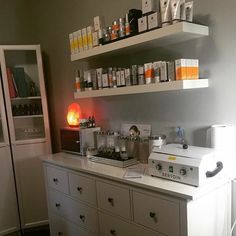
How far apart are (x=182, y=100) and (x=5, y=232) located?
2352mm

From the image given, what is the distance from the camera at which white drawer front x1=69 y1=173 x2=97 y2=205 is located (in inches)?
74.3

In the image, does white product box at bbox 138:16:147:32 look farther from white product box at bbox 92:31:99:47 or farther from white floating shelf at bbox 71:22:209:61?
white product box at bbox 92:31:99:47

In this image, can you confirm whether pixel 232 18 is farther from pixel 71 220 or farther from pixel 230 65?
pixel 71 220

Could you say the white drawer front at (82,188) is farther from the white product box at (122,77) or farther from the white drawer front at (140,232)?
the white product box at (122,77)

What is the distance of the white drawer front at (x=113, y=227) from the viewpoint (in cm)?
166

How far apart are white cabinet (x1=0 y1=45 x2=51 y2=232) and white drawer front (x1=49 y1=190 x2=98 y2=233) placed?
626mm

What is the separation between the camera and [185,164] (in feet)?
4.64

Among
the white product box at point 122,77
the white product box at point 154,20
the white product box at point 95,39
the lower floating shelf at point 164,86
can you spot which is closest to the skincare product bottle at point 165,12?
the white product box at point 154,20

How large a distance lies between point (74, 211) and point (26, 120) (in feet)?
4.57

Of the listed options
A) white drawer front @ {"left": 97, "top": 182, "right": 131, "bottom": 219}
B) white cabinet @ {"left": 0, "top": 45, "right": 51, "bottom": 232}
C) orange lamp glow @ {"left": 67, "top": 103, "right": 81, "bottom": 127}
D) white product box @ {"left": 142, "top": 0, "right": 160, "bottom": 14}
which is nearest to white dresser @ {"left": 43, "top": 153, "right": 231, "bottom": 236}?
white drawer front @ {"left": 97, "top": 182, "right": 131, "bottom": 219}

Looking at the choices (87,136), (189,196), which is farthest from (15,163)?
(189,196)

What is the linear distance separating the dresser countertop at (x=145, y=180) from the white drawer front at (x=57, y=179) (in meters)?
0.08

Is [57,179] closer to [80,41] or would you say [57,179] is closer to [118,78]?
[118,78]

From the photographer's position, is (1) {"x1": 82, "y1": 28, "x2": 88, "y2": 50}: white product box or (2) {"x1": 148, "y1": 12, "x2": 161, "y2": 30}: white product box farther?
(1) {"x1": 82, "y1": 28, "x2": 88, "y2": 50}: white product box
